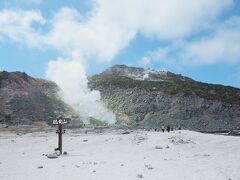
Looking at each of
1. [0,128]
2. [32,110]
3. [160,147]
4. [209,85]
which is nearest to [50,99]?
[32,110]

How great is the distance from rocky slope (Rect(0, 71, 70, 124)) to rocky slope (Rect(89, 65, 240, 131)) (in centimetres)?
1289

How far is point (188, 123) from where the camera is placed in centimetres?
7275

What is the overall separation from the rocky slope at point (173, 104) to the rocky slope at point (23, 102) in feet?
42.3

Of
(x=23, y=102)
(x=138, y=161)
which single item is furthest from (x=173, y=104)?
(x=138, y=161)

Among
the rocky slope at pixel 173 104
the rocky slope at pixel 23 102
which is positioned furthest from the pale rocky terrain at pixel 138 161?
the rocky slope at pixel 23 102

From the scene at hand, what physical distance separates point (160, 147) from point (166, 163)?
9182 mm

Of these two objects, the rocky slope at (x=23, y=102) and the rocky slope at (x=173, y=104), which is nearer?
the rocky slope at (x=23, y=102)

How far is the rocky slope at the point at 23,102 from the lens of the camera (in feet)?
244

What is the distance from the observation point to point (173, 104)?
86.8 metres

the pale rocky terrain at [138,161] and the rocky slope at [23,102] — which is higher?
the rocky slope at [23,102]

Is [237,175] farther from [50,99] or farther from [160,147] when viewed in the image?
[50,99]

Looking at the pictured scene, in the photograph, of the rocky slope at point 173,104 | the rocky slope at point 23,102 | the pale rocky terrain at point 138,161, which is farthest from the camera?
the rocky slope at point 173,104

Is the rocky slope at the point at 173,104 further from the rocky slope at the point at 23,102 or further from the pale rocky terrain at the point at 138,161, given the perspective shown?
the pale rocky terrain at the point at 138,161

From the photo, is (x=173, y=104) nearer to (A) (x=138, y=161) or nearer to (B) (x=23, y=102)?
(B) (x=23, y=102)
